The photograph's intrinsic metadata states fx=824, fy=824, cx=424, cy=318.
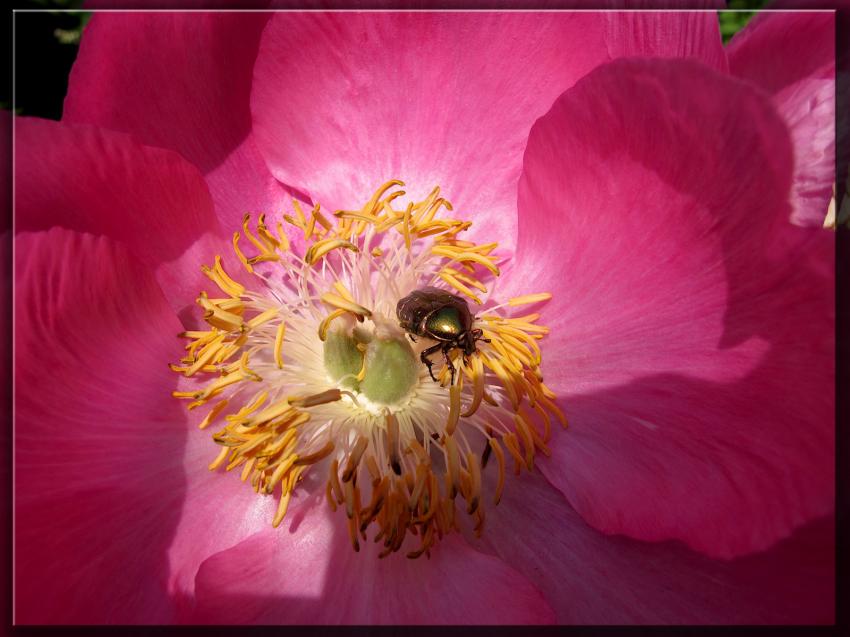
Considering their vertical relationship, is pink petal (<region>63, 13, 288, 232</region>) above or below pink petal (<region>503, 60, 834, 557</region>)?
above

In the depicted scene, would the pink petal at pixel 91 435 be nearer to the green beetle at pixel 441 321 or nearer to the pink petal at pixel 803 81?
the green beetle at pixel 441 321

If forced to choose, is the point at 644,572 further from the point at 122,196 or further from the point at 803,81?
the point at 122,196

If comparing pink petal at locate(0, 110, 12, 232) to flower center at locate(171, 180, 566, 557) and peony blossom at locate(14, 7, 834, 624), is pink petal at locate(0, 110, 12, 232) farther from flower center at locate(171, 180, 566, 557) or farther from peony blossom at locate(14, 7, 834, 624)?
flower center at locate(171, 180, 566, 557)

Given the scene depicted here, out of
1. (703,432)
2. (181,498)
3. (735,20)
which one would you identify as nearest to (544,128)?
(703,432)

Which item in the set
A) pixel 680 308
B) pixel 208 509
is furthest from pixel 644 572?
pixel 208 509

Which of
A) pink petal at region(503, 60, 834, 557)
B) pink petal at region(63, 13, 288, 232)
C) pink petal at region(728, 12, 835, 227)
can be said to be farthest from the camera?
pink petal at region(63, 13, 288, 232)

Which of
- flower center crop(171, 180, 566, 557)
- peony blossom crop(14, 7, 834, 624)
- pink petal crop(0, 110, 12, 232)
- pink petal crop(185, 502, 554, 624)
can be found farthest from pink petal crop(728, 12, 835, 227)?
pink petal crop(0, 110, 12, 232)

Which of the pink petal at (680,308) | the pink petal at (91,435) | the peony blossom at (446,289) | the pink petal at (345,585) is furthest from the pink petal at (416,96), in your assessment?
the pink petal at (345,585)

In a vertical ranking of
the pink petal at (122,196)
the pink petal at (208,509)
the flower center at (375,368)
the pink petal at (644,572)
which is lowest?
the pink petal at (644,572)
